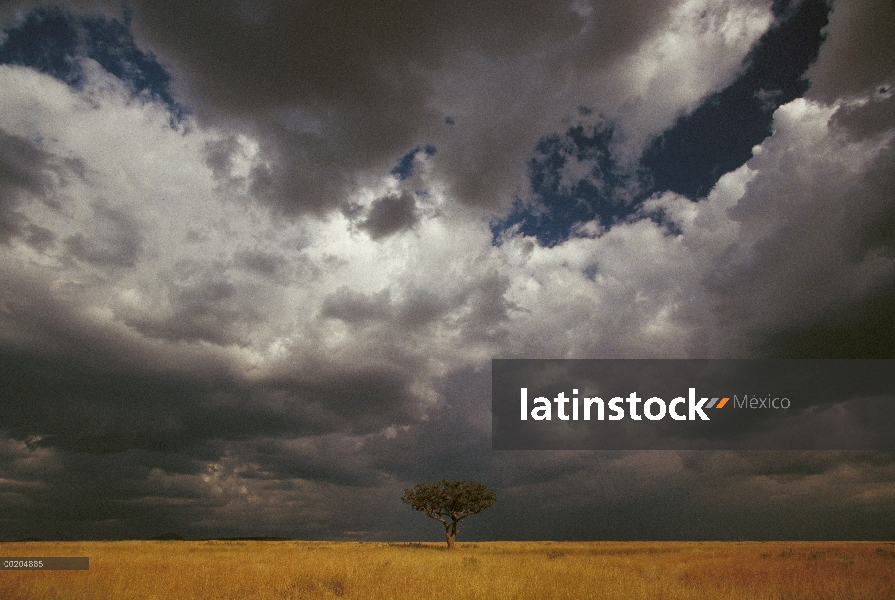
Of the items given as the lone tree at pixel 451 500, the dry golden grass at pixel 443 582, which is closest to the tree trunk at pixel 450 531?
the lone tree at pixel 451 500

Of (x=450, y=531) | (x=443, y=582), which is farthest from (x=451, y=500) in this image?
(x=443, y=582)

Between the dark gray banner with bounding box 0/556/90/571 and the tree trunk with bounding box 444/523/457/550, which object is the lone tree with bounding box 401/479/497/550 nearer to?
the tree trunk with bounding box 444/523/457/550

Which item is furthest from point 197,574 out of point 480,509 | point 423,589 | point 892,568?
point 480,509

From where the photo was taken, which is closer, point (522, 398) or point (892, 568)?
point (892, 568)

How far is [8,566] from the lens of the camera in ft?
74.3

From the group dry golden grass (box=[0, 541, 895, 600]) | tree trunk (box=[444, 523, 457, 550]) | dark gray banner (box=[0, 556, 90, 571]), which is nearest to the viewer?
dry golden grass (box=[0, 541, 895, 600])

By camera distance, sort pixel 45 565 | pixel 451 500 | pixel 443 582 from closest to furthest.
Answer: pixel 443 582 → pixel 45 565 → pixel 451 500

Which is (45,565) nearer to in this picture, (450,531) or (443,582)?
(443,582)

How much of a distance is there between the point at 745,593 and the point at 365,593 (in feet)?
44.2

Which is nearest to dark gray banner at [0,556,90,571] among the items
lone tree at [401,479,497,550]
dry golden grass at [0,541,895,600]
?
dry golden grass at [0,541,895,600]

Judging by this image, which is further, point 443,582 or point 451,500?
point 451,500

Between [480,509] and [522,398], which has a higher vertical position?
[522,398]

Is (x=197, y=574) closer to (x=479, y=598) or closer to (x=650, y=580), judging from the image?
(x=479, y=598)

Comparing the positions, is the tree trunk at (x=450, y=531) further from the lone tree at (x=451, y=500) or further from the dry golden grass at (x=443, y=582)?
the dry golden grass at (x=443, y=582)
